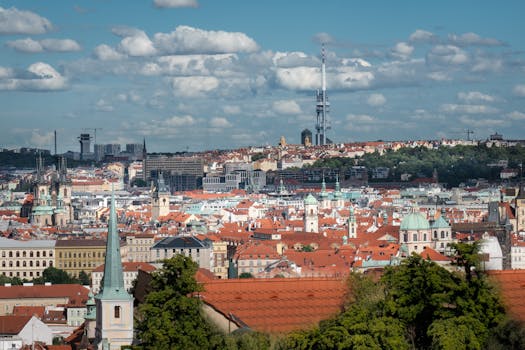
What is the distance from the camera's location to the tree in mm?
29016

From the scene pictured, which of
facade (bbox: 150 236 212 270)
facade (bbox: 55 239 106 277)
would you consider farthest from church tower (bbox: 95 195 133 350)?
facade (bbox: 55 239 106 277)

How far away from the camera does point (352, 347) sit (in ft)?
90.6

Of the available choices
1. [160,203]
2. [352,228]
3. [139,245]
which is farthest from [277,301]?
[160,203]

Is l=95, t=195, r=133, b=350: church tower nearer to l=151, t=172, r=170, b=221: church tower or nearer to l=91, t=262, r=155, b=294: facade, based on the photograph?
l=91, t=262, r=155, b=294: facade

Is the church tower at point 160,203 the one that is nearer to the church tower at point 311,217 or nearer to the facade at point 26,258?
the church tower at point 311,217

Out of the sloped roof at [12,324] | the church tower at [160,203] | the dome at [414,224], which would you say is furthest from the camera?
the church tower at [160,203]

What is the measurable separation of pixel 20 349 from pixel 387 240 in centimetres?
4538

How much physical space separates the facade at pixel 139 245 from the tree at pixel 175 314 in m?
59.6

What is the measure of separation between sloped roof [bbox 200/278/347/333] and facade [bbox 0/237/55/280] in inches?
2332

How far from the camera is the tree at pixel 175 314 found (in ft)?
95.2

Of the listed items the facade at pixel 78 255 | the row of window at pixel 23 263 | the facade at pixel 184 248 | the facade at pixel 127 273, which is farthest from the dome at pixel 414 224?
the row of window at pixel 23 263

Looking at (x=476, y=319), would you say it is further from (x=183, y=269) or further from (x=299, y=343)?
(x=183, y=269)

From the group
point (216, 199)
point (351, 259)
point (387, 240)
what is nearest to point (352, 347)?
point (351, 259)

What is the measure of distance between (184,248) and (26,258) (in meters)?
12.0
